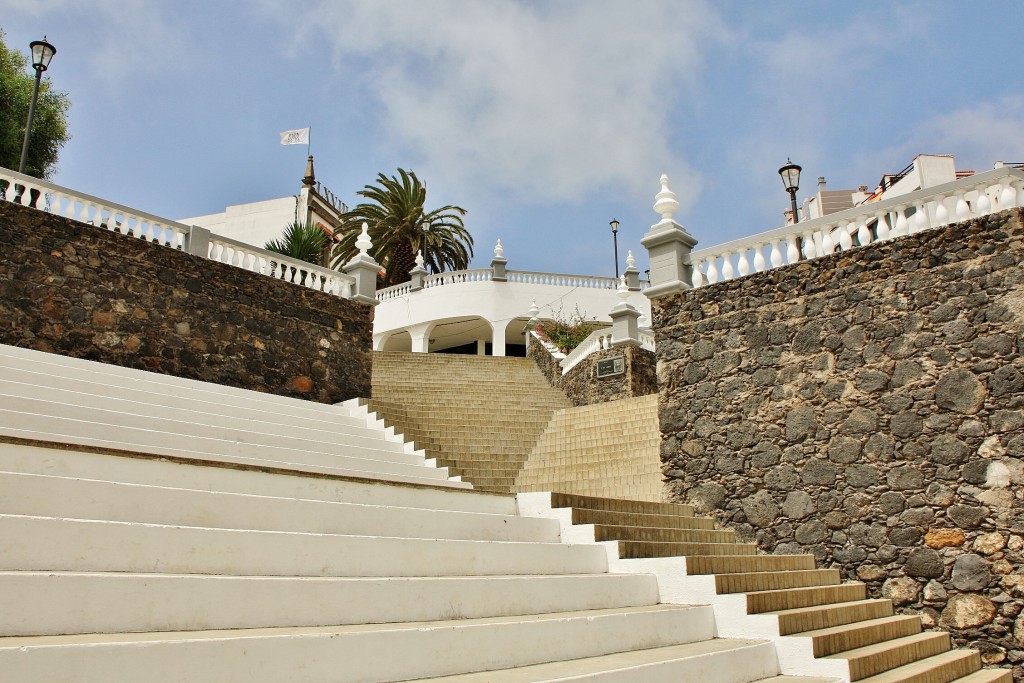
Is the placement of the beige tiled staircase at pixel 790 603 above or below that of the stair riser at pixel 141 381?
below

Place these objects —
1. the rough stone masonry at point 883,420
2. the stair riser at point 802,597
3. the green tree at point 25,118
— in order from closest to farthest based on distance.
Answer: the stair riser at point 802,597 < the rough stone masonry at point 883,420 < the green tree at point 25,118

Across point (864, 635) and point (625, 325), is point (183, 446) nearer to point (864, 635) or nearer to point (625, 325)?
point (864, 635)

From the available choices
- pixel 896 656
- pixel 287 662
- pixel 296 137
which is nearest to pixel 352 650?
pixel 287 662

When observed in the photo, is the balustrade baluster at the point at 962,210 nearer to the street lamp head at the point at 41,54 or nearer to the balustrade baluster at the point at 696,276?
the balustrade baluster at the point at 696,276

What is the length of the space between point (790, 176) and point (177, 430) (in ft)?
31.4

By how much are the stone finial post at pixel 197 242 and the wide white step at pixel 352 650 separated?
9077 millimetres

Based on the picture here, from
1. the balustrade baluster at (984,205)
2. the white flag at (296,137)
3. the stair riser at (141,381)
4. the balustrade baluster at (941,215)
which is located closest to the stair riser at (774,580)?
the balustrade baluster at (941,215)

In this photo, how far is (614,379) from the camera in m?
15.1

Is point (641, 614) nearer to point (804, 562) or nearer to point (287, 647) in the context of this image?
point (287, 647)

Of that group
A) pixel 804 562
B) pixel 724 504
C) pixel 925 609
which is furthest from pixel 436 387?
pixel 925 609

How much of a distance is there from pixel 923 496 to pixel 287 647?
6320mm

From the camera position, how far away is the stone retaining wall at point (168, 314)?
9.18 metres

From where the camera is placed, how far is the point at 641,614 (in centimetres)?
430

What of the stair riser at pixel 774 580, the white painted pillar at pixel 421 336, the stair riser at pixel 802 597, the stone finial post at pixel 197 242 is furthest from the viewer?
the white painted pillar at pixel 421 336
